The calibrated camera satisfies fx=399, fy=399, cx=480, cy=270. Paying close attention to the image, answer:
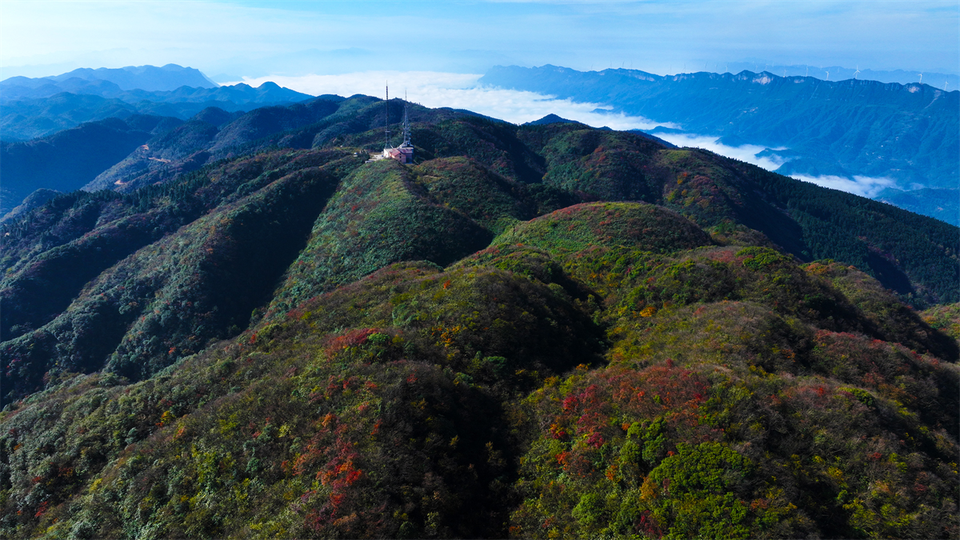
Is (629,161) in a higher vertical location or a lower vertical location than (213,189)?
higher

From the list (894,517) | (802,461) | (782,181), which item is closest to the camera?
(894,517)

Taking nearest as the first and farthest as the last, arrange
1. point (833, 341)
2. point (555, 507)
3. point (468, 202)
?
point (555, 507) < point (833, 341) < point (468, 202)

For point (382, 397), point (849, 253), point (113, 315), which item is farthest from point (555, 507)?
point (849, 253)

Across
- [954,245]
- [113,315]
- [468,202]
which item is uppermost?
A: [468,202]

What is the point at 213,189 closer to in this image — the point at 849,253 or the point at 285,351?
the point at 285,351

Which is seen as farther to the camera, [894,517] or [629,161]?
[629,161]

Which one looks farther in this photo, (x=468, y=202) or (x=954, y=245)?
(x=954, y=245)

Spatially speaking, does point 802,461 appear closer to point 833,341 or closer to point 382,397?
point 833,341

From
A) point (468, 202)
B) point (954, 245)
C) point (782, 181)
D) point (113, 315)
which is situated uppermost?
point (782, 181)

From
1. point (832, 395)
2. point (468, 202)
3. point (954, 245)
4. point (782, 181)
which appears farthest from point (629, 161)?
point (832, 395)
